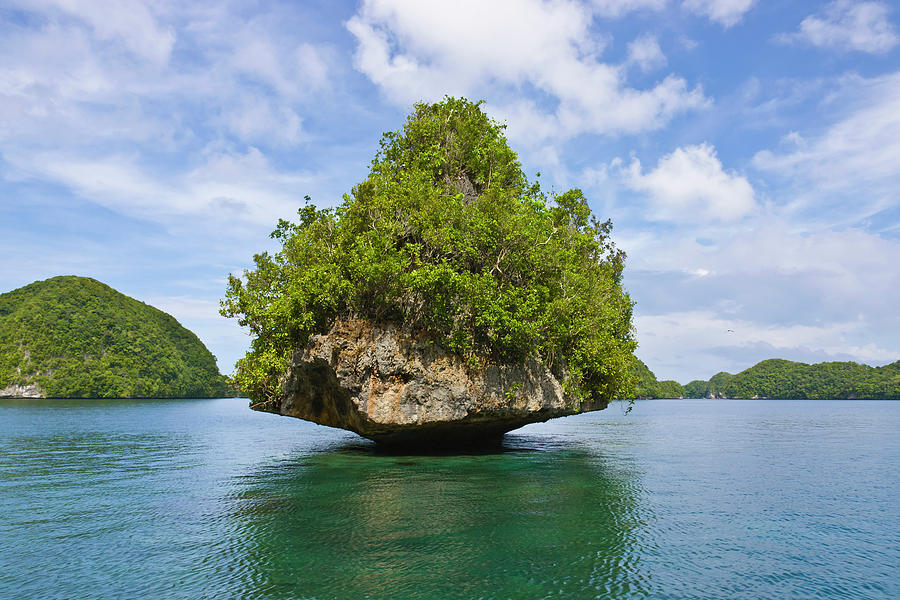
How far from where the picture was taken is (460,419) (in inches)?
891

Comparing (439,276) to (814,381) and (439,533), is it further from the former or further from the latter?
(814,381)

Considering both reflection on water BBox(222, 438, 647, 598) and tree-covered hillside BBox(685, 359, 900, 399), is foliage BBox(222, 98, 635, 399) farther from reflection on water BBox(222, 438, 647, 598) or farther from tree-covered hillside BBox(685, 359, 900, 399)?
tree-covered hillside BBox(685, 359, 900, 399)

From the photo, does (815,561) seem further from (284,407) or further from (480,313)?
(284,407)

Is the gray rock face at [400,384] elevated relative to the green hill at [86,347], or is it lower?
lower

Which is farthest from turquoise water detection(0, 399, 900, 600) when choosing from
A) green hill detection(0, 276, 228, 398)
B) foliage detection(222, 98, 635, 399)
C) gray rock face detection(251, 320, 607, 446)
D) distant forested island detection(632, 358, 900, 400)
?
distant forested island detection(632, 358, 900, 400)

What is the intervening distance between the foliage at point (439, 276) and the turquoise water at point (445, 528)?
18.1ft

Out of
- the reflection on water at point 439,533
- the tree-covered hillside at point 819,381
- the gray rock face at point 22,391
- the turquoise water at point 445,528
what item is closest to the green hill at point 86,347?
the gray rock face at point 22,391

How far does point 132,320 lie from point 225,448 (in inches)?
5377

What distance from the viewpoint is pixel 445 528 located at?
41.4 ft

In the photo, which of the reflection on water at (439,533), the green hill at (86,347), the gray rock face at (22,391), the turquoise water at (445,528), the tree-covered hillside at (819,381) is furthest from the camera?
the tree-covered hillside at (819,381)

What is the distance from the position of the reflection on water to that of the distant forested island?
139040mm

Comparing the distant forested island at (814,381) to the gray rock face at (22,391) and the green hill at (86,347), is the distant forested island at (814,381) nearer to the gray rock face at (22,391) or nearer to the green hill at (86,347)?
the green hill at (86,347)

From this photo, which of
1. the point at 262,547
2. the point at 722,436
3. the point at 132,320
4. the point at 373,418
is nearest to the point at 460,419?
the point at 373,418

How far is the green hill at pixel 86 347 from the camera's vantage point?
11481 centimetres
